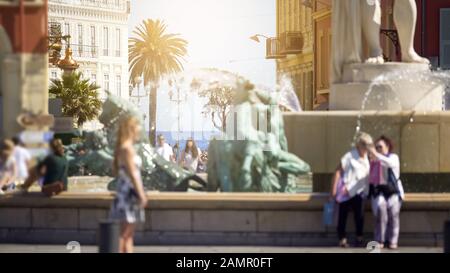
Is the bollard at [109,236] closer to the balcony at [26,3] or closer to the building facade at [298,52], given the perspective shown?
the balcony at [26,3]

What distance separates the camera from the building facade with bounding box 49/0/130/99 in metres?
106

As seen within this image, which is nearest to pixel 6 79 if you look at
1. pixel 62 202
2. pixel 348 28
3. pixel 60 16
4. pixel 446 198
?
pixel 62 202

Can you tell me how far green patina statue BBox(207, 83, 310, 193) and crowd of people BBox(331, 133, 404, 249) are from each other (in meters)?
1.57

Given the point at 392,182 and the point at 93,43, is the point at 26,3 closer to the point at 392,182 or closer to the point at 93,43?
the point at 392,182

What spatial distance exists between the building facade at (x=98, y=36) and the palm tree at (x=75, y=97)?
31.5m

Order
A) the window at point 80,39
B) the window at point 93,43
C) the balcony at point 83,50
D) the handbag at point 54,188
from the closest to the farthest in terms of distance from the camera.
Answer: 1. the handbag at point 54,188
2. the balcony at point 83,50
3. the window at point 80,39
4. the window at point 93,43

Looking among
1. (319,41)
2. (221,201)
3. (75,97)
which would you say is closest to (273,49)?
(75,97)

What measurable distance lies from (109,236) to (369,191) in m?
4.60

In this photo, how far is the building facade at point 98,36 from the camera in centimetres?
10644

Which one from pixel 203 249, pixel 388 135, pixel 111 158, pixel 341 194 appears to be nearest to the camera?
pixel 203 249

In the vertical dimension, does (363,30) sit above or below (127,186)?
above

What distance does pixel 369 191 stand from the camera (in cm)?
1517

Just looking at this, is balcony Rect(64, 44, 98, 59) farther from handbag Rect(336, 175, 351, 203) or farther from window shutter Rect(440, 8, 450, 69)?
handbag Rect(336, 175, 351, 203)

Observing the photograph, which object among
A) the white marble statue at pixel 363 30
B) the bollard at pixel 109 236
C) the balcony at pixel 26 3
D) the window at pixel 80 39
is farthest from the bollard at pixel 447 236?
the window at pixel 80 39
